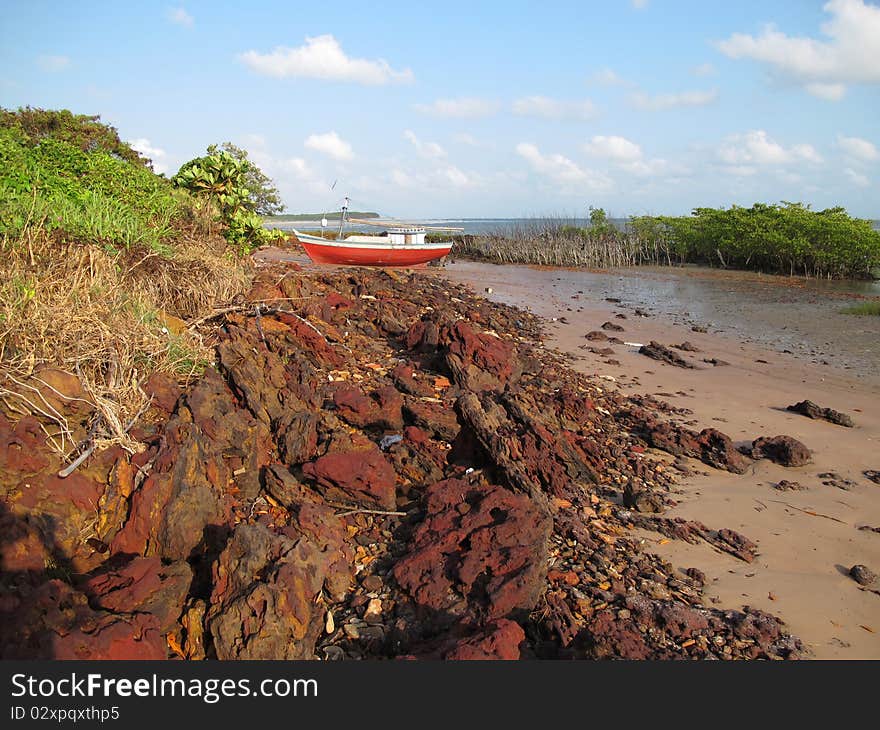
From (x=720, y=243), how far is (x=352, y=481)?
2924 cm

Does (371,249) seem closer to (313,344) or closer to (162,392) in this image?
(313,344)

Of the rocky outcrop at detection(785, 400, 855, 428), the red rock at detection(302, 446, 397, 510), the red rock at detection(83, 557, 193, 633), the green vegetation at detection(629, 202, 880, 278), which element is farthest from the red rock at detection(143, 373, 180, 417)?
the green vegetation at detection(629, 202, 880, 278)

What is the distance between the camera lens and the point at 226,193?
813 cm

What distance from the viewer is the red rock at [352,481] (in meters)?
3.75

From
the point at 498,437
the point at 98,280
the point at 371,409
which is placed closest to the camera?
the point at 498,437

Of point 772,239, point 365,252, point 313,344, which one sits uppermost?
point 772,239

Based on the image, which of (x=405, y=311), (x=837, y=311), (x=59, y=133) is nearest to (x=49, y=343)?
(x=405, y=311)

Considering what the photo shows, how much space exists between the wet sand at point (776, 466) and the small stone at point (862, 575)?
4cm

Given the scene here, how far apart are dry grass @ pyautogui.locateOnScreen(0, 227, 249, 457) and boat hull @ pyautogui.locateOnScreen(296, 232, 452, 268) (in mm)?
12963

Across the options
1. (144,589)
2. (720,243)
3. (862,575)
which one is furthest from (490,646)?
(720,243)

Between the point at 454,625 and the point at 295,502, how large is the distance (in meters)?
1.32

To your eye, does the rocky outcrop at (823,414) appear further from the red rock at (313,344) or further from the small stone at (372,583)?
the small stone at (372,583)

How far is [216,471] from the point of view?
3.57 metres

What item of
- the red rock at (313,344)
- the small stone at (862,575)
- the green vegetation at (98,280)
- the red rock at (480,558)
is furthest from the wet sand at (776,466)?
the green vegetation at (98,280)
